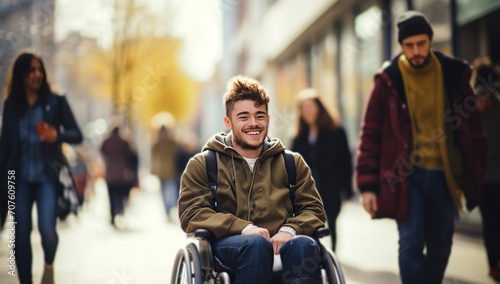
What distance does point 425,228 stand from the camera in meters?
4.58

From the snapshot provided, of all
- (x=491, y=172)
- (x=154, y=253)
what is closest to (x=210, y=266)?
(x=491, y=172)

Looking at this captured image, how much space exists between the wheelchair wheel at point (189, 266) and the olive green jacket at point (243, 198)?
0.13 metres

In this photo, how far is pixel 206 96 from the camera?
219 ft

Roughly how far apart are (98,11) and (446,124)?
49.6 ft

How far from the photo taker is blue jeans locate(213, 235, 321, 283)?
311cm

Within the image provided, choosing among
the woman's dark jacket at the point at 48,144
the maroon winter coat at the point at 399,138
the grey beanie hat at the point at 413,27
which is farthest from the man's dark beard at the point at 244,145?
the woman's dark jacket at the point at 48,144

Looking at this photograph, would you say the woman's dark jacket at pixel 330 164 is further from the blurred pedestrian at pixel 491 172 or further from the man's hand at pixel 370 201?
the man's hand at pixel 370 201

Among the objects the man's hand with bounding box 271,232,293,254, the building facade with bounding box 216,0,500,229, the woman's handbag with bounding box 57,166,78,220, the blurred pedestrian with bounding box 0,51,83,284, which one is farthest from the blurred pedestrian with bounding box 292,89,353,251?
the man's hand with bounding box 271,232,293,254

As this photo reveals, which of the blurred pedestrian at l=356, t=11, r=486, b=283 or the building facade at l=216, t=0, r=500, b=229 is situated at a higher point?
the building facade at l=216, t=0, r=500, b=229

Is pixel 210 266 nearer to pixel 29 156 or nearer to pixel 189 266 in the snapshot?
pixel 189 266

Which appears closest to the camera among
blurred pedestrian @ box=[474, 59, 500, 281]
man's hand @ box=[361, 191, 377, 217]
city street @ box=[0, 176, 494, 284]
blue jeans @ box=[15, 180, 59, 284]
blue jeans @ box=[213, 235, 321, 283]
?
blue jeans @ box=[213, 235, 321, 283]

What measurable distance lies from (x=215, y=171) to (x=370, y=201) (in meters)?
1.51

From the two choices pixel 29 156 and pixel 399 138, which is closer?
pixel 399 138

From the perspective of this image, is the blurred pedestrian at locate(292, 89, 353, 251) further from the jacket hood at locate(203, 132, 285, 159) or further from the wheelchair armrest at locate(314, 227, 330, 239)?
the wheelchair armrest at locate(314, 227, 330, 239)
